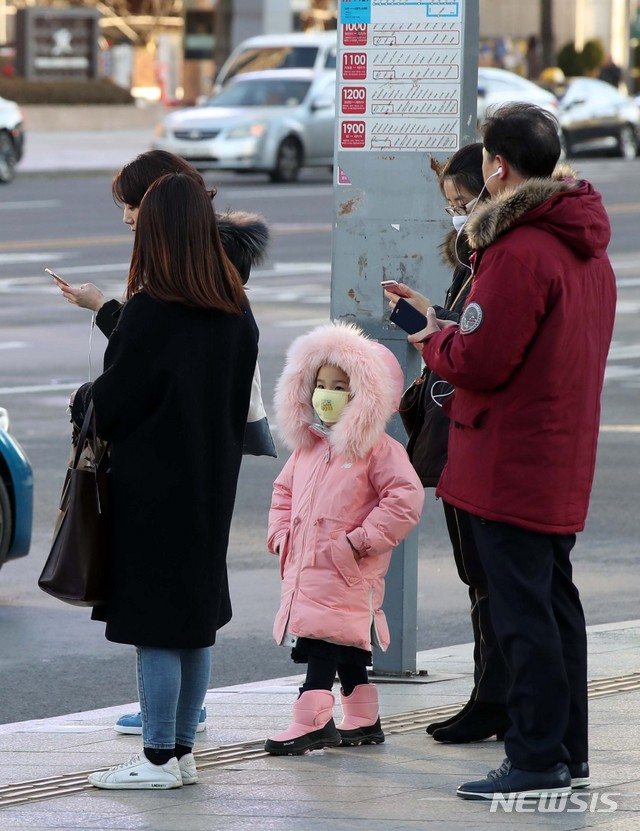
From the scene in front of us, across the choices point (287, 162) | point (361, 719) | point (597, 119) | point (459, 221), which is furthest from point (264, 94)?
point (361, 719)

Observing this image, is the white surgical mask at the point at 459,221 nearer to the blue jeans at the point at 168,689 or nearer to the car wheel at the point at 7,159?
the blue jeans at the point at 168,689

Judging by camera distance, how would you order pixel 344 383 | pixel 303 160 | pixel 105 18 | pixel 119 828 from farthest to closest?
pixel 105 18 < pixel 303 160 < pixel 344 383 < pixel 119 828

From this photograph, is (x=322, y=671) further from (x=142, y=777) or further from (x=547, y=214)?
(x=547, y=214)

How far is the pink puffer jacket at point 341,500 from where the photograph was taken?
5.50m

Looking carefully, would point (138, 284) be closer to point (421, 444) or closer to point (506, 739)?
point (421, 444)

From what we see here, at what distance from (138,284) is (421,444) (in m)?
1.10

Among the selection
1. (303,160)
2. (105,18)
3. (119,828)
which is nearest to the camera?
(119,828)

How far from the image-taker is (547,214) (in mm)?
4875

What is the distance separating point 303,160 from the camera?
3266 centimetres

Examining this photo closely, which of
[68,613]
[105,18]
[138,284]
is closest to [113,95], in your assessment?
[105,18]

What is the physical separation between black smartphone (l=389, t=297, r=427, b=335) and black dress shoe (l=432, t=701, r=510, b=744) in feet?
3.96

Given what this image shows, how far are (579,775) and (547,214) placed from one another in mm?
1485

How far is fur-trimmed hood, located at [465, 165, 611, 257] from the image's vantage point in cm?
487

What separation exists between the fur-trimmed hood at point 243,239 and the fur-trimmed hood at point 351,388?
0.30 meters
